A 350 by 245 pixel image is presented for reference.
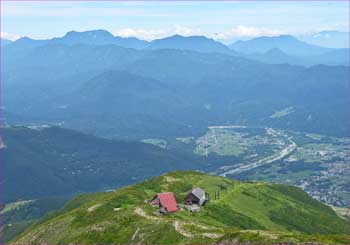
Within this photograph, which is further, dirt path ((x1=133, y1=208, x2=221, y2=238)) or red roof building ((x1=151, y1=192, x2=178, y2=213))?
red roof building ((x1=151, y1=192, x2=178, y2=213))

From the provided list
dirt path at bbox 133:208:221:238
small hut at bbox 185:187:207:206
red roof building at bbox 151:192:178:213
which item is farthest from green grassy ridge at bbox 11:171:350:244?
small hut at bbox 185:187:207:206


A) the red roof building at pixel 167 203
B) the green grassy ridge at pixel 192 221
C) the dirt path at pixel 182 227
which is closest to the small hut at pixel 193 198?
the green grassy ridge at pixel 192 221

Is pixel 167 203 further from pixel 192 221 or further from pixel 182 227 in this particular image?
pixel 182 227

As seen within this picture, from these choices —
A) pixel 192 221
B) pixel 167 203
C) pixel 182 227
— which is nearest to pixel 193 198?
pixel 167 203

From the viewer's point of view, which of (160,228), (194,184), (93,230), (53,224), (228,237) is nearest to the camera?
(228,237)

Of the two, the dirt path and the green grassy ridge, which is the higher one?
the dirt path

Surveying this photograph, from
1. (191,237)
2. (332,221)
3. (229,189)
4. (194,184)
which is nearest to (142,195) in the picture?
(194,184)

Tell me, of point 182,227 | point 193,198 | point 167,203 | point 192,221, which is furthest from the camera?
point 193,198

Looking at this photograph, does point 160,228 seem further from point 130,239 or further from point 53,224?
point 53,224

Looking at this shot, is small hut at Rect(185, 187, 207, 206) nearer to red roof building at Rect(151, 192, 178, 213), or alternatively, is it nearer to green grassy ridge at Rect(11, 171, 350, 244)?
green grassy ridge at Rect(11, 171, 350, 244)
